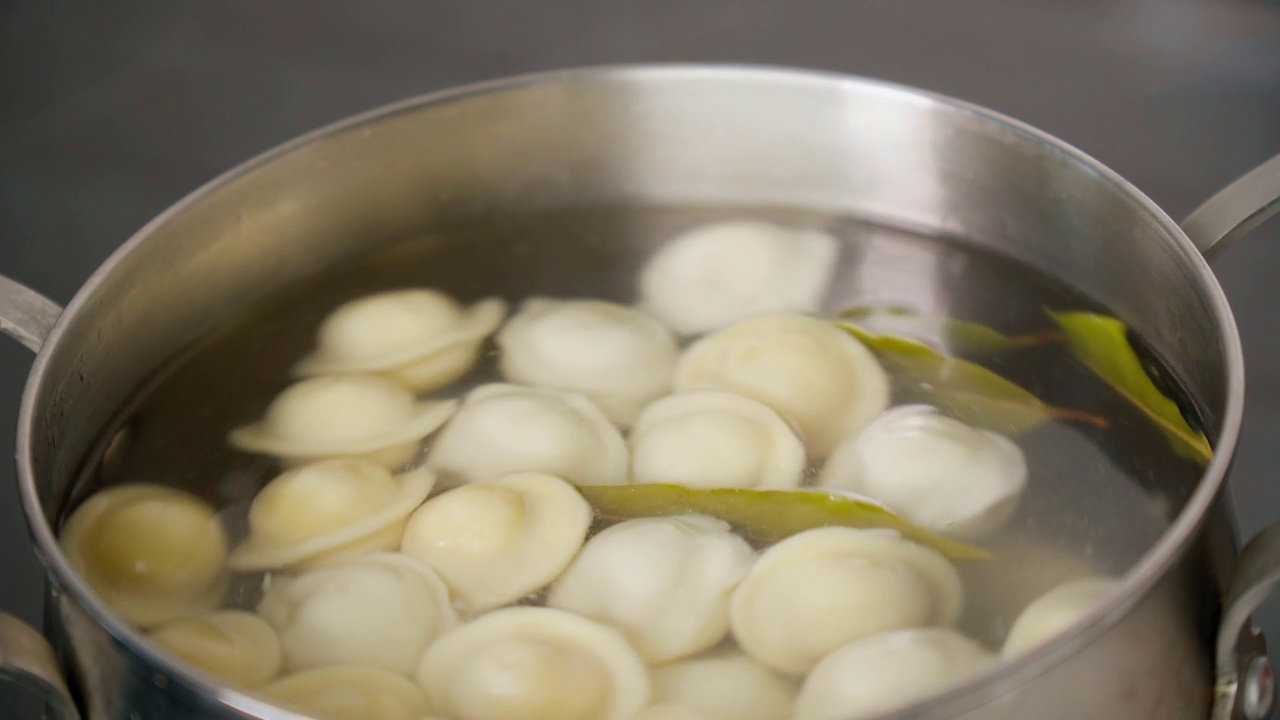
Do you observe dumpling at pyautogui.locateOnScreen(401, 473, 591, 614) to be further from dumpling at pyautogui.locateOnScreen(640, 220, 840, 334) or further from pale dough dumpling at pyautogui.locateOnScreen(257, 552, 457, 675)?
dumpling at pyautogui.locateOnScreen(640, 220, 840, 334)

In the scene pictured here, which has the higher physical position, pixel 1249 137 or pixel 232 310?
pixel 232 310

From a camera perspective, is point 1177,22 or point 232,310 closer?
point 232,310

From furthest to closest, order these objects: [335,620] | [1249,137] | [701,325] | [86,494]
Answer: [1249,137] < [701,325] < [86,494] < [335,620]

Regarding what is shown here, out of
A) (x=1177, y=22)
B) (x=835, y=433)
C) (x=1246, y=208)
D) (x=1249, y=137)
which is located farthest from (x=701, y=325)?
(x=1177, y=22)

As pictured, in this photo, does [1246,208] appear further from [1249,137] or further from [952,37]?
[952,37]

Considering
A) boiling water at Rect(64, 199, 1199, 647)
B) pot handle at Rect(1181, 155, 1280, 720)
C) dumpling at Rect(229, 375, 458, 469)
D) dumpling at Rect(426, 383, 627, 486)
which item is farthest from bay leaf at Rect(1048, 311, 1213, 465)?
dumpling at Rect(229, 375, 458, 469)

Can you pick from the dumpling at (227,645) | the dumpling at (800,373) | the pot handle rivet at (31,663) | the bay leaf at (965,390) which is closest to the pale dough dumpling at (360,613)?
the dumpling at (227,645)

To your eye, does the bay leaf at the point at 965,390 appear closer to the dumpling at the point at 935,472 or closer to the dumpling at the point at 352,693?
the dumpling at the point at 935,472
